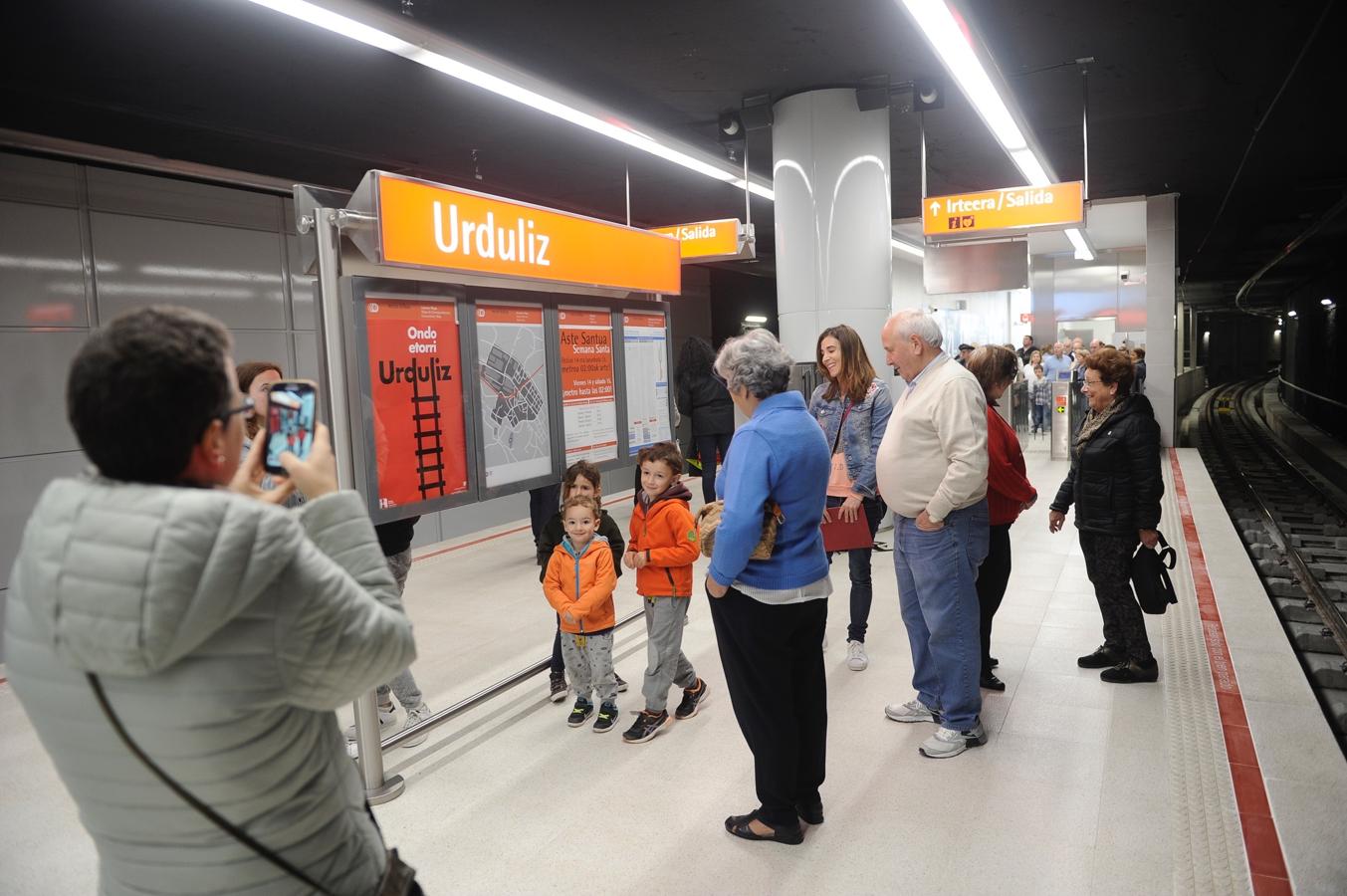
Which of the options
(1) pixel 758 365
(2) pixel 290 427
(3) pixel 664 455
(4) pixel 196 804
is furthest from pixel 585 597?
(4) pixel 196 804

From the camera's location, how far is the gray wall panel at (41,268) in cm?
519

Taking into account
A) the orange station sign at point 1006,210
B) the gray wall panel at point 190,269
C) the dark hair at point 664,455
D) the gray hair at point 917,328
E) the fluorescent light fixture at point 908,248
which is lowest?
the dark hair at point 664,455

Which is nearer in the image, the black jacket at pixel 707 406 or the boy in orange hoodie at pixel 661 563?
the boy in orange hoodie at pixel 661 563

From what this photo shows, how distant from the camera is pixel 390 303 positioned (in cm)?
307

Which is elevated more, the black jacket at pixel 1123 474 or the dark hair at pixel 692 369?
the dark hair at pixel 692 369

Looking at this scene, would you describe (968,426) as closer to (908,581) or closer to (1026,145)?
(908,581)

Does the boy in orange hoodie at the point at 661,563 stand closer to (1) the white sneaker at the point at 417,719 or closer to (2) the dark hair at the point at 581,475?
(2) the dark hair at the point at 581,475

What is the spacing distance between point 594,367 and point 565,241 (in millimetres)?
711

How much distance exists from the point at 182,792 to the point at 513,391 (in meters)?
2.71

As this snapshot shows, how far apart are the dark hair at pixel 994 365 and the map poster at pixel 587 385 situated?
1727 mm

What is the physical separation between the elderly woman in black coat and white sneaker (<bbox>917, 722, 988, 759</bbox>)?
973 mm

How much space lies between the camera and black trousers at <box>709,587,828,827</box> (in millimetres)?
2545

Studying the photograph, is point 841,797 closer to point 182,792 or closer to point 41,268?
point 182,792

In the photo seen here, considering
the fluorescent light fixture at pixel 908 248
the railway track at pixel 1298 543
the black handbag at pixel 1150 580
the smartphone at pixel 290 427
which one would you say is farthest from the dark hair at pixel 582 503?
the fluorescent light fixture at pixel 908 248
